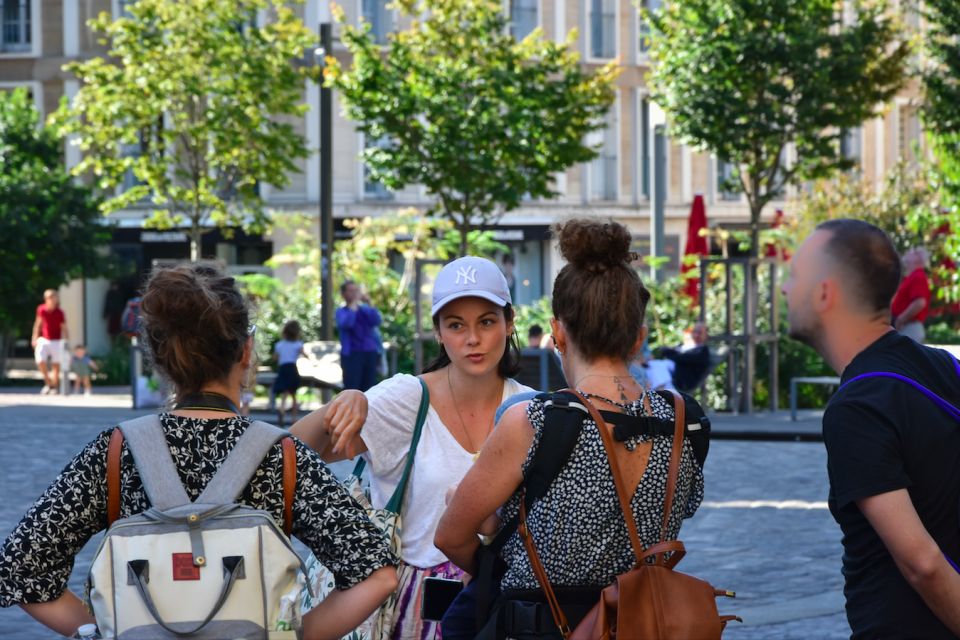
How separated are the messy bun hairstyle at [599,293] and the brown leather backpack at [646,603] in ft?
0.72

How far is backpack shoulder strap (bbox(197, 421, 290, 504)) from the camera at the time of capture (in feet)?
10.0

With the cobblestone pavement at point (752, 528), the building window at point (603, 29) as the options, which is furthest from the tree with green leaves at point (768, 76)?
the building window at point (603, 29)

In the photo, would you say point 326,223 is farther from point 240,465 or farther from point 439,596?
point 240,465

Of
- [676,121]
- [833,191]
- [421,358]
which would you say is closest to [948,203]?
[676,121]

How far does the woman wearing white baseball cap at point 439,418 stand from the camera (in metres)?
4.22

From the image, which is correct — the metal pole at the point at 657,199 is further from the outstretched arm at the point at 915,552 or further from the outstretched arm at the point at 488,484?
the outstretched arm at the point at 915,552

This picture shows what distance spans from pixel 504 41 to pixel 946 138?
27.6 feet

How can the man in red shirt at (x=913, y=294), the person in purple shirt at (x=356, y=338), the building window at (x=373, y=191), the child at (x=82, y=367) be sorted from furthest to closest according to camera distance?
the building window at (x=373, y=191) < the child at (x=82, y=367) < the person in purple shirt at (x=356, y=338) < the man in red shirt at (x=913, y=294)

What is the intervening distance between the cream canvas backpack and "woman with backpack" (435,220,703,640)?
0.64 metres

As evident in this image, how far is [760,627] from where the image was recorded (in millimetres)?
7922

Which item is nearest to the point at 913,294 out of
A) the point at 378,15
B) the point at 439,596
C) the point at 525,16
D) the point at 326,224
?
the point at 326,224

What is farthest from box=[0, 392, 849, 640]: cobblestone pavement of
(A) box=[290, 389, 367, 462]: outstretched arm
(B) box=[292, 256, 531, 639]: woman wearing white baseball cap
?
(A) box=[290, 389, 367, 462]: outstretched arm

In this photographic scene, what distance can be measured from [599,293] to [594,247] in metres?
0.11

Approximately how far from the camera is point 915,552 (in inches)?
129
